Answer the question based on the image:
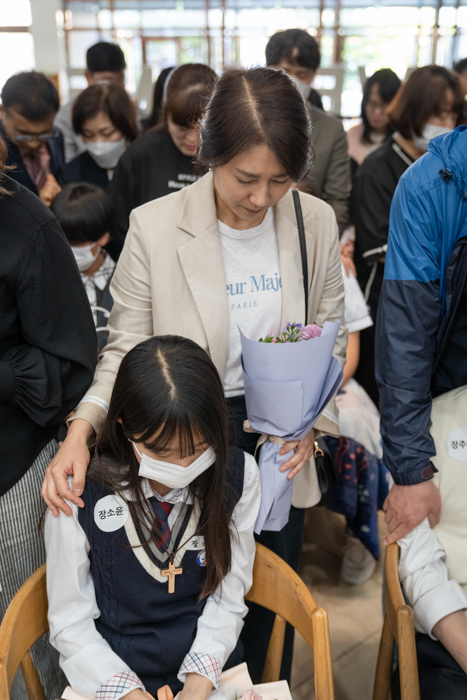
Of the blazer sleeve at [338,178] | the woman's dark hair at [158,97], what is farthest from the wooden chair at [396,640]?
the woman's dark hair at [158,97]

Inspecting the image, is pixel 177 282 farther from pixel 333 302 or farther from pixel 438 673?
pixel 438 673

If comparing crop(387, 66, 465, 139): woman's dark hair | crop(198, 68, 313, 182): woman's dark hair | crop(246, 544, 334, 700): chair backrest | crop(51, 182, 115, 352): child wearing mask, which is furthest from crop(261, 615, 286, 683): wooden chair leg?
crop(387, 66, 465, 139): woman's dark hair

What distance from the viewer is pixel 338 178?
306 cm

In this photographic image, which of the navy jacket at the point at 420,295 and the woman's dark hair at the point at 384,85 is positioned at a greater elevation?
the woman's dark hair at the point at 384,85

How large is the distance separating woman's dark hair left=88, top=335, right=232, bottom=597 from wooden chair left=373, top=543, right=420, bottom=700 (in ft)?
1.13

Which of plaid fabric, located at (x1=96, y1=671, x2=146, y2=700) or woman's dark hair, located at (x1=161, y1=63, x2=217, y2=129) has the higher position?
woman's dark hair, located at (x1=161, y1=63, x2=217, y2=129)

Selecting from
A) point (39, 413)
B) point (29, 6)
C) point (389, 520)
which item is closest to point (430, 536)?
point (389, 520)

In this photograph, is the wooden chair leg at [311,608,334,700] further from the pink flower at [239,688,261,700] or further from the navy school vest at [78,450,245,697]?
the navy school vest at [78,450,245,697]

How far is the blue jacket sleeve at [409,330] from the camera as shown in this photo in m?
1.36

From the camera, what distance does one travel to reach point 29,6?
977 centimetres

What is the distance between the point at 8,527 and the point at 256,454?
1.87 feet

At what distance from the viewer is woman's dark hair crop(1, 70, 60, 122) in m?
2.79

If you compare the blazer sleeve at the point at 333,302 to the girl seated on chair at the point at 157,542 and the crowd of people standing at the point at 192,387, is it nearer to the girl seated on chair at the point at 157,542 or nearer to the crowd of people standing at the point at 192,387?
the crowd of people standing at the point at 192,387

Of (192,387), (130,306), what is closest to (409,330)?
(192,387)
